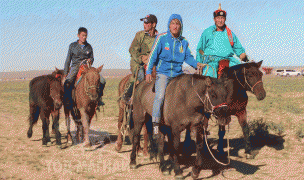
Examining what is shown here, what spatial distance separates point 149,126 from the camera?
7.70 meters

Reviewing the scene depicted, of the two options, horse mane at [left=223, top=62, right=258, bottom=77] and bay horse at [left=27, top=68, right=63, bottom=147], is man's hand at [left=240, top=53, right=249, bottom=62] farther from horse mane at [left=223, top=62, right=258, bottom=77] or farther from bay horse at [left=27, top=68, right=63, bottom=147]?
bay horse at [left=27, top=68, right=63, bottom=147]

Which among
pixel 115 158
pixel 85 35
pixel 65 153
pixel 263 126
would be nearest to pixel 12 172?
pixel 65 153

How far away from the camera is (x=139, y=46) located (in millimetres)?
8281

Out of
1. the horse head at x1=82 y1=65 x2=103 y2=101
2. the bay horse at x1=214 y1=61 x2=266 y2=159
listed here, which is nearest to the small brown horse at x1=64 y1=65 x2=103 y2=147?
the horse head at x1=82 y1=65 x2=103 y2=101

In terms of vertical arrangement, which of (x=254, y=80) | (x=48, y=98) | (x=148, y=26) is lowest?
(x=48, y=98)

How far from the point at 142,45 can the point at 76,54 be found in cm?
255

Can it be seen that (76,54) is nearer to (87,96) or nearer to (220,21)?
(87,96)

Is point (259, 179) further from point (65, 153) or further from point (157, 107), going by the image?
point (65, 153)

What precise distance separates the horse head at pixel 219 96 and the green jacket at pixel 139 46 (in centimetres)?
310

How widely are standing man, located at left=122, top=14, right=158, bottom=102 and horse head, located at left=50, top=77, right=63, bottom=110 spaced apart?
6.78ft

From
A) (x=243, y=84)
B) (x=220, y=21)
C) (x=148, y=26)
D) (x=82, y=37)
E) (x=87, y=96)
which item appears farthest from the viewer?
(x=82, y=37)

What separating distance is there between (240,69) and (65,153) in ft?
17.3

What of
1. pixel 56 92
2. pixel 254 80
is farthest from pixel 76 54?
pixel 254 80

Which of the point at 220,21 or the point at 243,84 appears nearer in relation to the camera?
the point at 243,84
